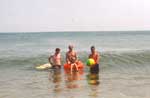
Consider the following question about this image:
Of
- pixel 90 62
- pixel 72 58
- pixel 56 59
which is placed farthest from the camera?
pixel 56 59

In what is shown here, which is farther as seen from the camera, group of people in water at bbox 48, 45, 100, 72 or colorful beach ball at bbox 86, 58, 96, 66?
group of people in water at bbox 48, 45, 100, 72

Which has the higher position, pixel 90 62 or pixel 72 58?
pixel 72 58

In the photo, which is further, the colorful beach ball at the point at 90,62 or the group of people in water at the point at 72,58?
the group of people in water at the point at 72,58

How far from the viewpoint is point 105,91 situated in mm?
10977

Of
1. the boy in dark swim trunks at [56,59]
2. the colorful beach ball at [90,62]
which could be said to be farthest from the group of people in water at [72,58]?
the colorful beach ball at [90,62]

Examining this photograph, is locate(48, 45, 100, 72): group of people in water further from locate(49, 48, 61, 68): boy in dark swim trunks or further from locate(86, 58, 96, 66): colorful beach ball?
locate(86, 58, 96, 66): colorful beach ball

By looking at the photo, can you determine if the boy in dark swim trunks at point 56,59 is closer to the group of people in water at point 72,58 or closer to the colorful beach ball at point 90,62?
the group of people in water at point 72,58

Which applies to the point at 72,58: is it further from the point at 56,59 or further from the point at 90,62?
the point at 90,62

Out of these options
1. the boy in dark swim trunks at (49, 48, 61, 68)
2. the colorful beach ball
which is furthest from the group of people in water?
the colorful beach ball

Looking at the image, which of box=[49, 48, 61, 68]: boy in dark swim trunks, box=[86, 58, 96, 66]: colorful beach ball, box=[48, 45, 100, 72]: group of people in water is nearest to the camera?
box=[86, 58, 96, 66]: colorful beach ball

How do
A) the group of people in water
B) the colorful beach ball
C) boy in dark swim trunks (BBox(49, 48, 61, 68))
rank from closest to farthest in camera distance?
the colorful beach ball < the group of people in water < boy in dark swim trunks (BBox(49, 48, 61, 68))

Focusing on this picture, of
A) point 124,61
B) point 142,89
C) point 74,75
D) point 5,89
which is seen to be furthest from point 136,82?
point 124,61

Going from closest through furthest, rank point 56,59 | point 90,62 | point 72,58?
point 90,62 < point 72,58 < point 56,59

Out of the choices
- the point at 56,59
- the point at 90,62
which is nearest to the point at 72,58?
the point at 56,59
